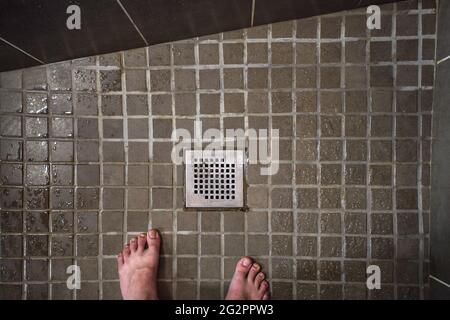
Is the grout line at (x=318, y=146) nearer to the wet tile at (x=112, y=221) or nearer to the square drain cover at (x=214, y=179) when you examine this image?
the square drain cover at (x=214, y=179)

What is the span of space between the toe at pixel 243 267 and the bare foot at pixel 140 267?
1.78ft

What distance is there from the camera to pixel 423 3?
76.5 inches

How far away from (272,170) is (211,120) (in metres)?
0.52

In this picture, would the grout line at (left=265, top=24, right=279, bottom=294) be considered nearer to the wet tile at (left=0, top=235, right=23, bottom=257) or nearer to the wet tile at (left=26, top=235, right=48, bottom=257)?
the wet tile at (left=26, top=235, right=48, bottom=257)

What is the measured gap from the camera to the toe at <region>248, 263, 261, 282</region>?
6.56 feet

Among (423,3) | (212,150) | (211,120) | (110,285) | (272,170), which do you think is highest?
(423,3)

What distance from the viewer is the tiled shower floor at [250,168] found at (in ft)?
6.49

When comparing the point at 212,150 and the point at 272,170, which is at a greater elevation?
the point at 212,150

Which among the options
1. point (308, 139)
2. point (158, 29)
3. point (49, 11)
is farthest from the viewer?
point (308, 139)

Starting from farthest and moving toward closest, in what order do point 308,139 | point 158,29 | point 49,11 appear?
point 308,139, point 158,29, point 49,11

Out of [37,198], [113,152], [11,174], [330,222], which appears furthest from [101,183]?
[330,222]
